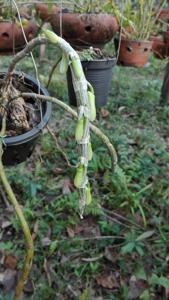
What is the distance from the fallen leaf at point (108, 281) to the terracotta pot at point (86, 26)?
1.12 m

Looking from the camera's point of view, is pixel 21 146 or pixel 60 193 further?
pixel 60 193

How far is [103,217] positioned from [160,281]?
0.41m

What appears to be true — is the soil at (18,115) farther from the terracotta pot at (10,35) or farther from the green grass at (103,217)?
the terracotta pot at (10,35)

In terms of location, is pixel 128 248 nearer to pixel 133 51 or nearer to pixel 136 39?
pixel 133 51

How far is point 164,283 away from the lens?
3.86 feet

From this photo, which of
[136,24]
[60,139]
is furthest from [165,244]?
[136,24]

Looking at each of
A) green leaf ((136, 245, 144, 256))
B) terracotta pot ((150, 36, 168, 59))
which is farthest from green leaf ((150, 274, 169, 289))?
terracotta pot ((150, 36, 168, 59))

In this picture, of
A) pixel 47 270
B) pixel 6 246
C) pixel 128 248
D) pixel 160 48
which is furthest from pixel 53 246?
pixel 160 48

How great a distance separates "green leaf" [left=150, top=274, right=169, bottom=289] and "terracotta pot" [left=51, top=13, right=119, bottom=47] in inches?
45.1

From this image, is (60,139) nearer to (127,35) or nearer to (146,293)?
(127,35)

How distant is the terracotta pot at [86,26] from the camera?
152cm

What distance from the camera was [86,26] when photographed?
1524mm

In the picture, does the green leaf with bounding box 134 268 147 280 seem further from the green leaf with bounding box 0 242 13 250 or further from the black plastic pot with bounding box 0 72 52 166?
the black plastic pot with bounding box 0 72 52 166

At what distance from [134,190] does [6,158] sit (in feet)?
3.17
